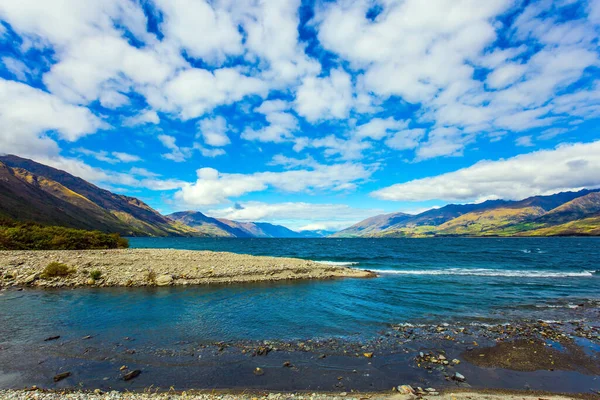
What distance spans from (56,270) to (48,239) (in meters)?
29.1

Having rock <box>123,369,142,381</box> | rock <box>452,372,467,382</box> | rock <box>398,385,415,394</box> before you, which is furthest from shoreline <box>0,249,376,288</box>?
rock <box>452,372,467,382</box>

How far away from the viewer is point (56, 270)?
3275 centimetres

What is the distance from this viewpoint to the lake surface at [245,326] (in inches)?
512

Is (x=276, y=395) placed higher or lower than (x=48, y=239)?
lower

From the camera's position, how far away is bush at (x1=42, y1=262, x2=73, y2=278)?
32.0 m

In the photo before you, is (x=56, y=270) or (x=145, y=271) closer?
(x=56, y=270)

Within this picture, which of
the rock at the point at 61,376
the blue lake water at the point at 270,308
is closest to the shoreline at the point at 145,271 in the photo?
the blue lake water at the point at 270,308

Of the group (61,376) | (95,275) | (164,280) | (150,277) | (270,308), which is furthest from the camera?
(150,277)

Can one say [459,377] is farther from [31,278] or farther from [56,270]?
[31,278]

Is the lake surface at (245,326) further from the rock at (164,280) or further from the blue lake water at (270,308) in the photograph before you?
the rock at (164,280)

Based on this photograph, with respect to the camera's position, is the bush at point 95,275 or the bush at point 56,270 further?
the bush at point 95,275

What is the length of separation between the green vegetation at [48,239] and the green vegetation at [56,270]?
83.9 ft

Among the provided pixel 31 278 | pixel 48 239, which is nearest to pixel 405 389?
pixel 31 278

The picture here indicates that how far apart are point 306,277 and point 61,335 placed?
30790mm
